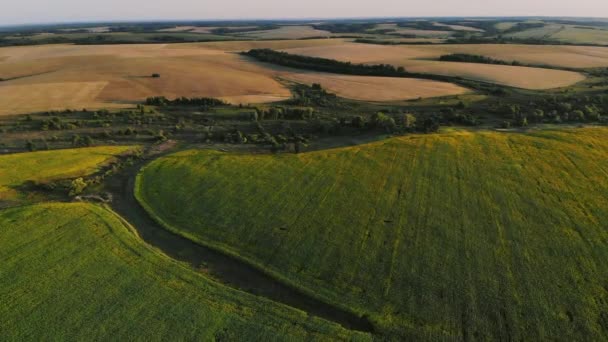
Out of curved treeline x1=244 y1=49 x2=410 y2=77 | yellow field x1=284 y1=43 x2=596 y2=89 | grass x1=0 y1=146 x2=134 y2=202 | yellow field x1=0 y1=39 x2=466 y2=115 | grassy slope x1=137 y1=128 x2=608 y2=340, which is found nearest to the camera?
grassy slope x1=137 y1=128 x2=608 y2=340

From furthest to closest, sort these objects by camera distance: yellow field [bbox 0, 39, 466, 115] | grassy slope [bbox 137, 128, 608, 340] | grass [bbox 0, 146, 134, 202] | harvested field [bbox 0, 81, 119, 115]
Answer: yellow field [bbox 0, 39, 466, 115] → harvested field [bbox 0, 81, 119, 115] → grass [bbox 0, 146, 134, 202] → grassy slope [bbox 137, 128, 608, 340]

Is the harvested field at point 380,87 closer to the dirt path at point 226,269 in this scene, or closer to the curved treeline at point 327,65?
the curved treeline at point 327,65

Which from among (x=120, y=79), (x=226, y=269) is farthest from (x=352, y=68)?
(x=226, y=269)

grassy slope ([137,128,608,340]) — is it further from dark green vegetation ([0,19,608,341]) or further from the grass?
the grass

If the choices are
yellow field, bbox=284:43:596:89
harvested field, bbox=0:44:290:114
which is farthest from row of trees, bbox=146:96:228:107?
yellow field, bbox=284:43:596:89

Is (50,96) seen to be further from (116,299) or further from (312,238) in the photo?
(312,238)

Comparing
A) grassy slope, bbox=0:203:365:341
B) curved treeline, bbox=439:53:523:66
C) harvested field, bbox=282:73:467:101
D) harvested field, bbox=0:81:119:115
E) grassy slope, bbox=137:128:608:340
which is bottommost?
harvested field, bbox=282:73:467:101

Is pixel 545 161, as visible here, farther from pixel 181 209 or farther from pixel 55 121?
pixel 55 121
